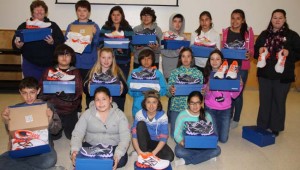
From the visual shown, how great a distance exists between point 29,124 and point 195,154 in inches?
63.2

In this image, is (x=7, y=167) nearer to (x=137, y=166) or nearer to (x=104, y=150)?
(x=104, y=150)

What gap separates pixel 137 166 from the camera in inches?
107

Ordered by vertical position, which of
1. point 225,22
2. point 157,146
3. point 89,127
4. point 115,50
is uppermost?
point 225,22

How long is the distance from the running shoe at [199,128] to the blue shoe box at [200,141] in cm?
4

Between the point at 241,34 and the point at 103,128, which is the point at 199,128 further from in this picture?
the point at 241,34

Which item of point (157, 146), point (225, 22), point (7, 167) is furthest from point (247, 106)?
point (7, 167)

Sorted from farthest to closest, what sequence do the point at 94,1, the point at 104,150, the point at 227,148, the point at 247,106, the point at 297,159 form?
the point at 94,1
the point at 247,106
the point at 227,148
the point at 297,159
the point at 104,150

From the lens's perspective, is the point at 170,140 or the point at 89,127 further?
the point at 170,140

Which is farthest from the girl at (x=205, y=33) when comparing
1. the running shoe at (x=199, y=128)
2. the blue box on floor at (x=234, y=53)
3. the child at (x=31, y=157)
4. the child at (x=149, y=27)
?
the child at (x=31, y=157)

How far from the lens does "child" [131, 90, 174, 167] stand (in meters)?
2.96

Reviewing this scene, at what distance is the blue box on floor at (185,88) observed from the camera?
10.8 feet

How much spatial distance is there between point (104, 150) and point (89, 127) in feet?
1.35

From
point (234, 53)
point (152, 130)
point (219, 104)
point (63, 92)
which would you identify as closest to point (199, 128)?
point (152, 130)

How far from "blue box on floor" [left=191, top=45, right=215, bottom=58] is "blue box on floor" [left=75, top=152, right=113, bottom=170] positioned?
1.93 m
